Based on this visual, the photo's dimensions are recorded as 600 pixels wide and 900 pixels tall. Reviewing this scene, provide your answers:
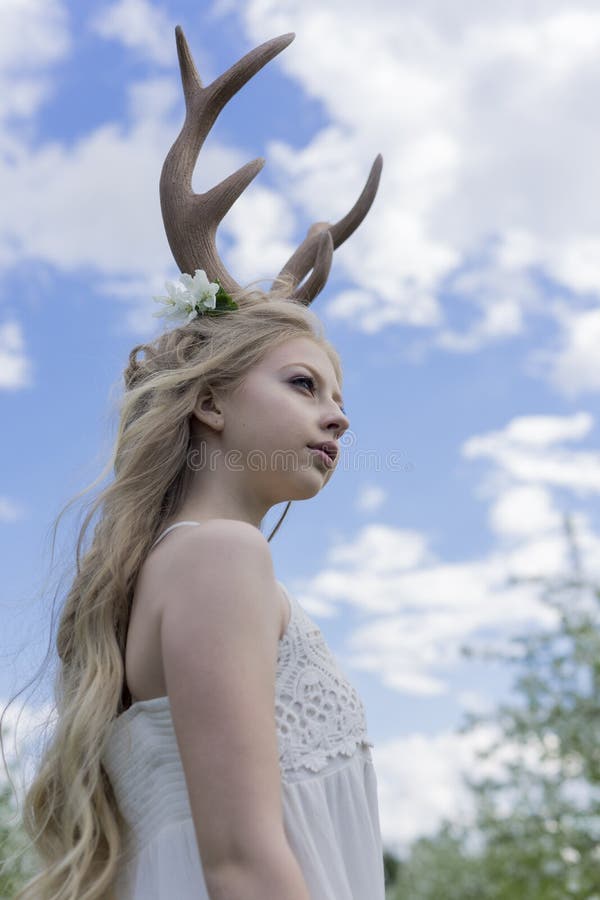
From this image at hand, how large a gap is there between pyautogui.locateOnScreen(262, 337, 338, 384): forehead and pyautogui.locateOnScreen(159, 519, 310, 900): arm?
650mm

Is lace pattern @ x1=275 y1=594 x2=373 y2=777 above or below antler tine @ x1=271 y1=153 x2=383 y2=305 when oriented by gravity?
below

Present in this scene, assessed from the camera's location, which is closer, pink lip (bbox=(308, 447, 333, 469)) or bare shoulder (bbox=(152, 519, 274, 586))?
bare shoulder (bbox=(152, 519, 274, 586))

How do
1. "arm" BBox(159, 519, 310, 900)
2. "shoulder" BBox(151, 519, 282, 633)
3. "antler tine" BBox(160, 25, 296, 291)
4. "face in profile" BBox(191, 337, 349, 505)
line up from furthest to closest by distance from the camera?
"antler tine" BBox(160, 25, 296, 291) → "face in profile" BBox(191, 337, 349, 505) → "shoulder" BBox(151, 519, 282, 633) → "arm" BBox(159, 519, 310, 900)

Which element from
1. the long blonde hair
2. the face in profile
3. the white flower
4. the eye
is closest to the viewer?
the long blonde hair

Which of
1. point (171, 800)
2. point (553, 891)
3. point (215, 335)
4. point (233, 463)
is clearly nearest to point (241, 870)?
point (171, 800)

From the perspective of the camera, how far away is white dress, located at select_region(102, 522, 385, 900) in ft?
6.07

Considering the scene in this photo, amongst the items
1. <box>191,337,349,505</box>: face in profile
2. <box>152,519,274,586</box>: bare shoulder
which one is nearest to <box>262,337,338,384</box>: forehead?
<box>191,337,349,505</box>: face in profile

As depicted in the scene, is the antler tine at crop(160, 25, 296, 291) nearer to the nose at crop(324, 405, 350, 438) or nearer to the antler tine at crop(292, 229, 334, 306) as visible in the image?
the antler tine at crop(292, 229, 334, 306)

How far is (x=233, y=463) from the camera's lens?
7.45ft

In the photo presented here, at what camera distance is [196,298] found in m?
2.67

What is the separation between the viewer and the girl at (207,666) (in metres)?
1.63

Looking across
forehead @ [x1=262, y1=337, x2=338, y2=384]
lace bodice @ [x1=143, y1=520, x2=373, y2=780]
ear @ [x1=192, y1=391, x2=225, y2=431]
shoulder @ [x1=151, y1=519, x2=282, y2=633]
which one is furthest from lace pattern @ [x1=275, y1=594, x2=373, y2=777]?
forehead @ [x1=262, y1=337, x2=338, y2=384]

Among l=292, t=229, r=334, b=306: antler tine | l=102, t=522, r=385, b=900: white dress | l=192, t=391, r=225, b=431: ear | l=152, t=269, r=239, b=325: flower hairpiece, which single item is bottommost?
l=102, t=522, r=385, b=900: white dress

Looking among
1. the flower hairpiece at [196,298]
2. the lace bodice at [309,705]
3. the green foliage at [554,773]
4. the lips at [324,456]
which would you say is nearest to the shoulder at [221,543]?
the lace bodice at [309,705]
